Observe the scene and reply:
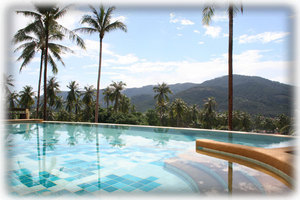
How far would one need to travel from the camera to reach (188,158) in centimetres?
505

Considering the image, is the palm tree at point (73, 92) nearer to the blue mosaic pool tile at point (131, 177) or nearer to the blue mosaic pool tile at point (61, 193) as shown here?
the blue mosaic pool tile at point (131, 177)

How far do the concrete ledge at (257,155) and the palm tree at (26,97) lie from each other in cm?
3252

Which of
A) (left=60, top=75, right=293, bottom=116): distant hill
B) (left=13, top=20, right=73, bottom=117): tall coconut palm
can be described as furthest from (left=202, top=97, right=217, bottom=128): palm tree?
(left=13, top=20, right=73, bottom=117): tall coconut palm

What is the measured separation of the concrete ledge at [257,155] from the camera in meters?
3.35

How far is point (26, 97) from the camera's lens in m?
32.1

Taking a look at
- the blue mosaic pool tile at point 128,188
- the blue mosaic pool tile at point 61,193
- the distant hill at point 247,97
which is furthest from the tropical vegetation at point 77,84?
the distant hill at point 247,97

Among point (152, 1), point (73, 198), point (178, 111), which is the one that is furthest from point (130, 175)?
point (178, 111)

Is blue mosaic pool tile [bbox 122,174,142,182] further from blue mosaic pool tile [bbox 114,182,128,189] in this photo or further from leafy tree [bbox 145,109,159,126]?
leafy tree [bbox 145,109,159,126]

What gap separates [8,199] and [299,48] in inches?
184

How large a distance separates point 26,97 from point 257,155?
35.2 meters

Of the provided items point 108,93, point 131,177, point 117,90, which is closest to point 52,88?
point 108,93

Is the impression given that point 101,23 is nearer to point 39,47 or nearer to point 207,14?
point 39,47

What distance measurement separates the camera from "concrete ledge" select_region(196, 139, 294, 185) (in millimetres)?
3354

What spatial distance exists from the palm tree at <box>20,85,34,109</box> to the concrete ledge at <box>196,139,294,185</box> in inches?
1280
